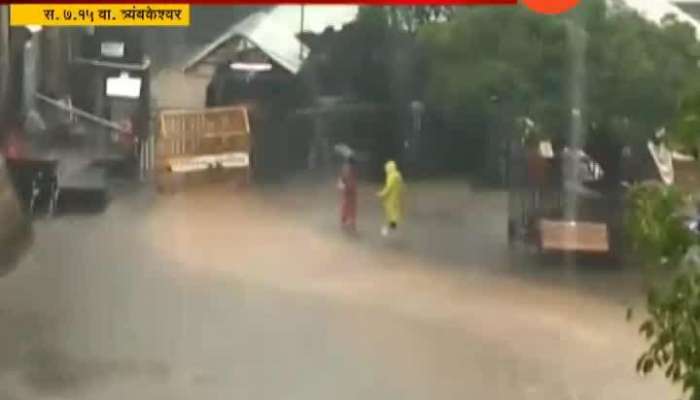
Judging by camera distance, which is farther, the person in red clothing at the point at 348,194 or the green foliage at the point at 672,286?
the person in red clothing at the point at 348,194

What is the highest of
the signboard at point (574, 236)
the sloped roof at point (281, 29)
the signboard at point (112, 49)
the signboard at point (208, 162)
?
the sloped roof at point (281, 29)

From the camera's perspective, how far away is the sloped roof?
1436 mm

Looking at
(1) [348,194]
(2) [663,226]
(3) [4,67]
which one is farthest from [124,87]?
(2) [663,226]

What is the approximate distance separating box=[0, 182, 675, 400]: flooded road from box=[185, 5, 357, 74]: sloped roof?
169mm

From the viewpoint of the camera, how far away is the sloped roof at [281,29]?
144 centimetres

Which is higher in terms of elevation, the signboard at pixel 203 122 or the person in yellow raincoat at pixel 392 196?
the signboard at pixel 203 122

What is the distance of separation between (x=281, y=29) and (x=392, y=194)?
252 mm

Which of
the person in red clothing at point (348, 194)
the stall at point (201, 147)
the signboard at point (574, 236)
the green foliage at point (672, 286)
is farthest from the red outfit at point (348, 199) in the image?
the green foliage at point (672, 286)

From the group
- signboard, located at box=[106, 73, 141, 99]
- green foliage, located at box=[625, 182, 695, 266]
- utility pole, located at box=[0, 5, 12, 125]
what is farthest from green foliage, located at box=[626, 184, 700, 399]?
utility pole, located at box=[0, 5, 12, 125]

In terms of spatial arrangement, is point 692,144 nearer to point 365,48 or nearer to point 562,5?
point 562,5

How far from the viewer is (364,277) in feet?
4.79

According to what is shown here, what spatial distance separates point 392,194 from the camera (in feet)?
4.76

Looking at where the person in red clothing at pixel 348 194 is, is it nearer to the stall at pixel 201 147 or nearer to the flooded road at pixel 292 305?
the flooded road at pixel 292 305

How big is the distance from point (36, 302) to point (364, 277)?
42 centimetres
